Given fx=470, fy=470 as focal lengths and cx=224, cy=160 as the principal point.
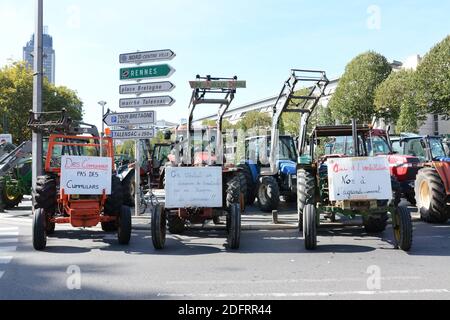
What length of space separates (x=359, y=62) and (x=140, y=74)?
39.9m

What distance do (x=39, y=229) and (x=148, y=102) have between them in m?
5.38

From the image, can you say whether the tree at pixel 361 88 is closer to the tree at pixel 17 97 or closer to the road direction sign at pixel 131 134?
the tree at pixel 17 97

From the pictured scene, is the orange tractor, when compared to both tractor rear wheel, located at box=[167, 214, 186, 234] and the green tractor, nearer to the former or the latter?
tractor rear wheel, located at box=[167, 214, 186, 234]

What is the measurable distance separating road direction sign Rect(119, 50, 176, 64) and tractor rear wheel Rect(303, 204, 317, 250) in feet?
20.9

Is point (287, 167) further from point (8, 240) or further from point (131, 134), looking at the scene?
point (8, 240)

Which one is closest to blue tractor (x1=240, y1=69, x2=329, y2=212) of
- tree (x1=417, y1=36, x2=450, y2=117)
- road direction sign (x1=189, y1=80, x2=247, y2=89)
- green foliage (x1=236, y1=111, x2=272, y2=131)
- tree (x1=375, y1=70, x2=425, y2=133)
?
road direction sign (x1=189, y1=80, x2=247, y2=89)

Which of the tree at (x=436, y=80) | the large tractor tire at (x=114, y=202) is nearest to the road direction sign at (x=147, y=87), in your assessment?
the large tractor tire at (x=114, y=202)

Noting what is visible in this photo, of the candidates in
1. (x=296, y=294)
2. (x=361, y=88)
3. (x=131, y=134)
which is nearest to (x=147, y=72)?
(x=131, y=134)

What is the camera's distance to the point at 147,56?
41.3 ft

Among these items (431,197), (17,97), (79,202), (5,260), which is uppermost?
(17,97)
